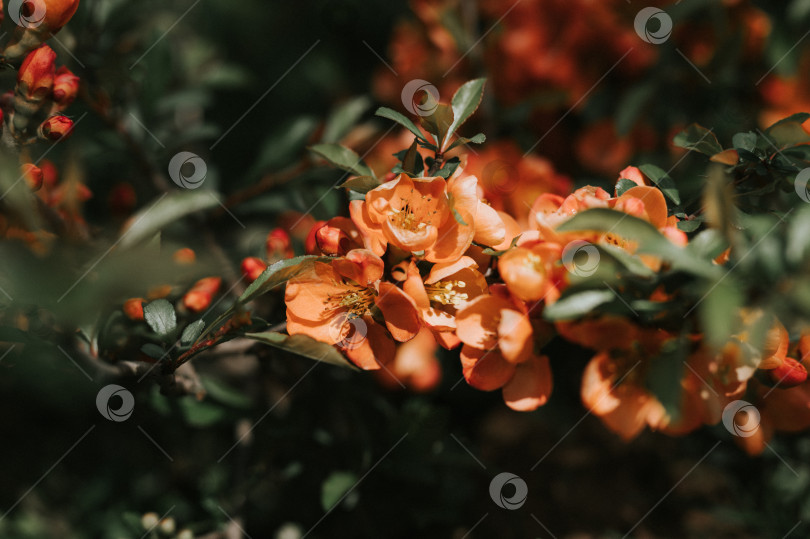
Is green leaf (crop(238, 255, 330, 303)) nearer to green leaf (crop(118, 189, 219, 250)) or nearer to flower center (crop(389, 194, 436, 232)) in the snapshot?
flower center (crop(389, 194, 436, 232))

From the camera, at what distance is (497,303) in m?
0.85

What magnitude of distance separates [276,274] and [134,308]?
34cm

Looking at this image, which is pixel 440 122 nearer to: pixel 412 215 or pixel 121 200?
pixel 412 215

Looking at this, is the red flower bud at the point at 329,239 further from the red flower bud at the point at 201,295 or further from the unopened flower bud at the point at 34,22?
the unopened flower bud at the point at 34,22

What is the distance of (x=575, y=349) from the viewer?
64.0 inches

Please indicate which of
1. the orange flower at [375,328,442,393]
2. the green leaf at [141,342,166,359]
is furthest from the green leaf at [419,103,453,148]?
the orange flower at [375,328,442,393]

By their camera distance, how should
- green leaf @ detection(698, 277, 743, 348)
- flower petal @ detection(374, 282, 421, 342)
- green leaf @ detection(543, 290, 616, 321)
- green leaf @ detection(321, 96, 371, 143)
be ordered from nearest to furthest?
green leaf @ detection(698, 277, 743, 348) < green leaf @ detection(543, 290, 616, 321) < flower petal @ detection(374, 282, 421, 342) < green leaf @ detection(321, 96, 371, 143)

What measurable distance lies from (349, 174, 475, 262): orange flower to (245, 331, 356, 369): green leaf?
16cm

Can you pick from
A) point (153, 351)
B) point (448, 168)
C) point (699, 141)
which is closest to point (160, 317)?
point (153, 351)

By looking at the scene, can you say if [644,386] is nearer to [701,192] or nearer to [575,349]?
[701,192]

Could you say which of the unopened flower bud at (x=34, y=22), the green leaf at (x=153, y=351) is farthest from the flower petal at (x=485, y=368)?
the unopened flower bud at (x=34, y=22)

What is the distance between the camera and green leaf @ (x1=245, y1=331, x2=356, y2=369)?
83 centimetres

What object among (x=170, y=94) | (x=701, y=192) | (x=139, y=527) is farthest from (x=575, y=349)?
(x=170, y=94)

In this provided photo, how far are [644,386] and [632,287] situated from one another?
0.18m
